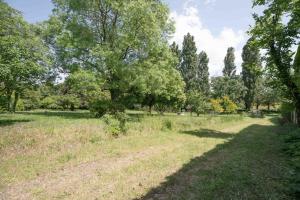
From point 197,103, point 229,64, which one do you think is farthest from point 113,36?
point 229,64

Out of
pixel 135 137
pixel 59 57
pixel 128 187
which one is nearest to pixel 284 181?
pixel 128 187

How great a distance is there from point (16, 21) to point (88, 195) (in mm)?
16835

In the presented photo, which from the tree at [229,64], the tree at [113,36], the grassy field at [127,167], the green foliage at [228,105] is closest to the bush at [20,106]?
the tree at [113,36]

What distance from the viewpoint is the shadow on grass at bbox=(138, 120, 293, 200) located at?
6.83m

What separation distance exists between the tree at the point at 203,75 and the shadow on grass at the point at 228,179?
160 feet

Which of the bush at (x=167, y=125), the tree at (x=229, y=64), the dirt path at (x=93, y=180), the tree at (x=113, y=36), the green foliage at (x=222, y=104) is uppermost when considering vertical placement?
the tree at (x=229, y=64)

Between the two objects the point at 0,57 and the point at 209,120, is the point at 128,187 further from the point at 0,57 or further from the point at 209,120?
the point at 209,120

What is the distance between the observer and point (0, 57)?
15805 millimetres

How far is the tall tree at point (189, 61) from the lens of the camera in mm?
55406

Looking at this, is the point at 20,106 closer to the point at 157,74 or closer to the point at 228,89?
the point at 157,74

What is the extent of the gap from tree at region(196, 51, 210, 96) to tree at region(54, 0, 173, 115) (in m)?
36.1

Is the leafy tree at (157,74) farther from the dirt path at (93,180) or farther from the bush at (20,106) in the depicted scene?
the bush at (20,106)

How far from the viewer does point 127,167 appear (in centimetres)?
953

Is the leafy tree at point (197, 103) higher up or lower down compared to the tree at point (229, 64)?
lower down
